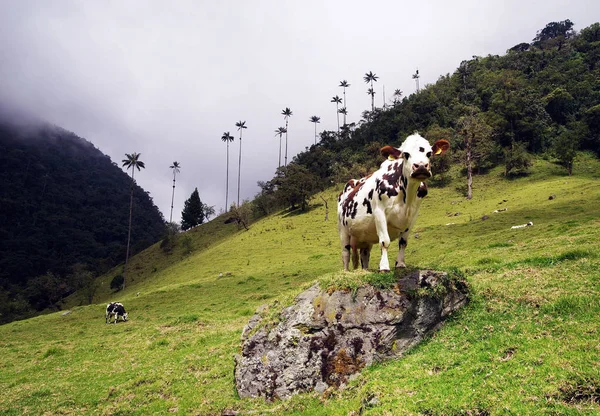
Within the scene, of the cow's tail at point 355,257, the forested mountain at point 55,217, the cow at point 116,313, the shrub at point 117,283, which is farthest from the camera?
the forested mountain at point 55,217

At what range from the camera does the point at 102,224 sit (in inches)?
4742

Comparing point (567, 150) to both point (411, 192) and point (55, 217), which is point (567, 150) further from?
point (55, 217)

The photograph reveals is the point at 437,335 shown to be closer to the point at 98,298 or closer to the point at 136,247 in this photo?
the point at 98,298

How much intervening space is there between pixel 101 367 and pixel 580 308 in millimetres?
16338

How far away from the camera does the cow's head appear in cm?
834

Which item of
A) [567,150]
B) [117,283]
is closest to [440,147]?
[567,150]

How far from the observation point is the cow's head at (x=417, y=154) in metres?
8.34

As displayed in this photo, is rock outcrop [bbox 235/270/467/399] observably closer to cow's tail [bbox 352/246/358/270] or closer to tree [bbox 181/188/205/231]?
cow's tail [bbox 352/246/358/270]

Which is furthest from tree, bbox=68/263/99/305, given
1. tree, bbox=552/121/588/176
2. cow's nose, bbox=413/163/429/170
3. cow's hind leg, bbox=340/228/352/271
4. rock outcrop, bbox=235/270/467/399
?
tree, bbox=552/121/588/176

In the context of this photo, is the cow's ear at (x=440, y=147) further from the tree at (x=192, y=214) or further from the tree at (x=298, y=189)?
the tree at (x=192, y=214)

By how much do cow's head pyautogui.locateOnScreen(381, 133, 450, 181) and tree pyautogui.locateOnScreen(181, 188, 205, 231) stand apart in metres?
96.7

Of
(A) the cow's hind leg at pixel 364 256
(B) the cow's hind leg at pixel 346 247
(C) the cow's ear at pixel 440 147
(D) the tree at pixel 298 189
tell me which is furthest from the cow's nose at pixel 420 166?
(D) the tree at pixel 298 189

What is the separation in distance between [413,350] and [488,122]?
219 ft

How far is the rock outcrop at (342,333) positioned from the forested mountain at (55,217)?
198 feet
